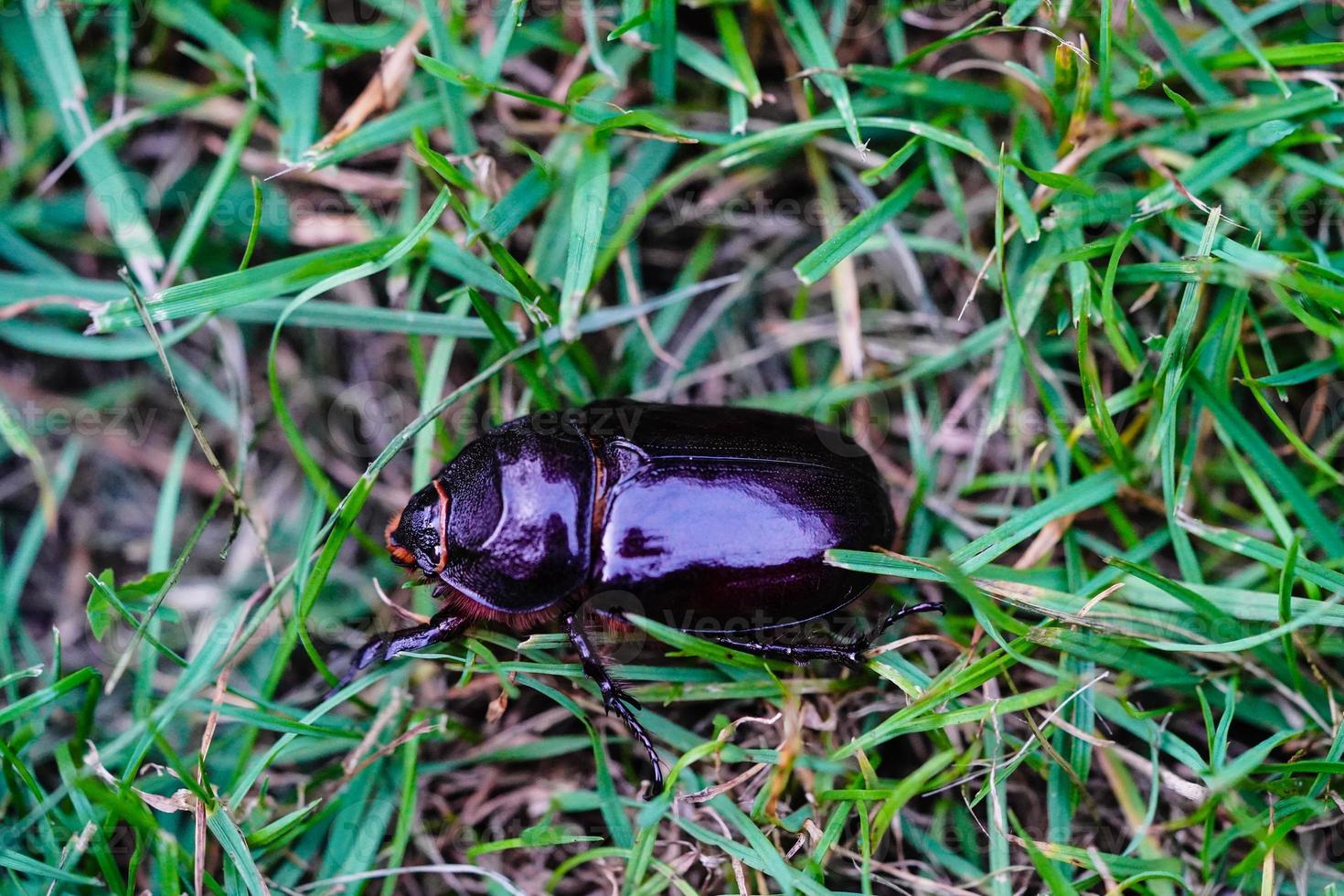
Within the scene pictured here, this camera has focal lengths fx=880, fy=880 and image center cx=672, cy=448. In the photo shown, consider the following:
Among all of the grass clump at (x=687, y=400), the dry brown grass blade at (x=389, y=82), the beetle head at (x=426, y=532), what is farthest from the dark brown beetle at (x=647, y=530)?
the dry brown grass blade at (x=389, y=82)

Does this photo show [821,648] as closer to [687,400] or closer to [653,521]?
[653,521]

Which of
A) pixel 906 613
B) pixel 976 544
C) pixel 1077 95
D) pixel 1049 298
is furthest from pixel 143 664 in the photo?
pixel 1077 95

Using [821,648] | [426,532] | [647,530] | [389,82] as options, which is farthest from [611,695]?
[389,82]

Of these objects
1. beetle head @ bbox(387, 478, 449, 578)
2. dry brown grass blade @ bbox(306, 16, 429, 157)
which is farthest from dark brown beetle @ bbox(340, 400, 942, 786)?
dry brown grass blade @ bbox(306, 16, 429, 157)

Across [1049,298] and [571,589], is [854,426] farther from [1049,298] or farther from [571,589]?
[571,589]

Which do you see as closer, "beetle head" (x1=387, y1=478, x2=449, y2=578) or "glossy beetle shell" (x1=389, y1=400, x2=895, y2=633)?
"glossy beetle shell" (x1=389, y1=400, x2=895, y2=633)

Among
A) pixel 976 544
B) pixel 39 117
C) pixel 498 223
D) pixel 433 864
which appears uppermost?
pixel 39 117

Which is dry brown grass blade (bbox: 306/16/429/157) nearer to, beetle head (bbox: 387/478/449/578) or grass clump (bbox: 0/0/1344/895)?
grass clump (bbox: 0/0/1344/895)

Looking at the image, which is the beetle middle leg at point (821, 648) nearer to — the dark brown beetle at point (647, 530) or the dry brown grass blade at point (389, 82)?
the dark brown beetle at point (647, 530)
